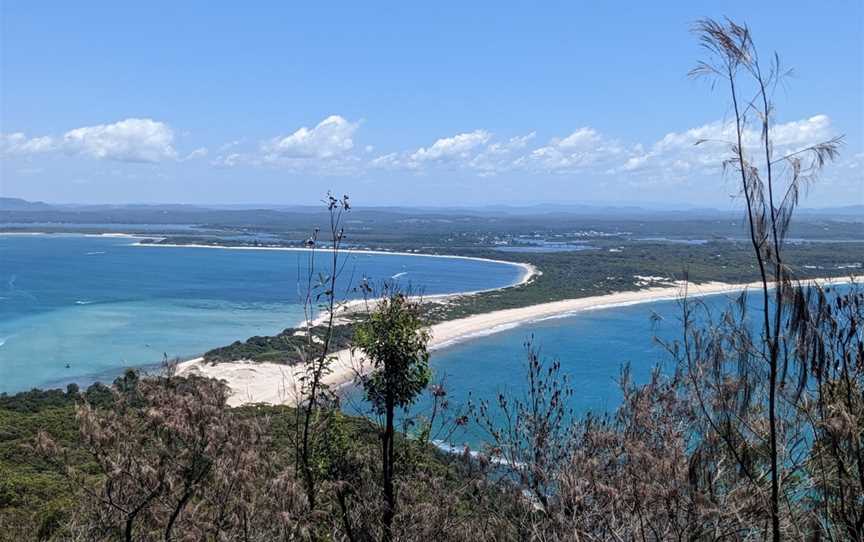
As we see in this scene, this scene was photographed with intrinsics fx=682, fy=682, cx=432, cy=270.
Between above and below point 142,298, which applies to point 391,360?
above

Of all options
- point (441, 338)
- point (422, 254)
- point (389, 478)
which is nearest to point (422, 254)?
point (422, 254)

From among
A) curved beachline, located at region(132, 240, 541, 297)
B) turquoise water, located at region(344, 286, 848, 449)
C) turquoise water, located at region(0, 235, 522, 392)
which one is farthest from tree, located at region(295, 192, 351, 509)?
curved beachline, located at region(132, 240, 541, 297)

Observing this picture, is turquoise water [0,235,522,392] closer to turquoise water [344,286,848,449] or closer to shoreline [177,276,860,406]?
shoreline [177,276,860,406]

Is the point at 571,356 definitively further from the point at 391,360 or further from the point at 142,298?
the point at 142,298

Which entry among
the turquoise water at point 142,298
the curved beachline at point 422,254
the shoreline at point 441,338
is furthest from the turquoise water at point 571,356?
the curved beachline at point 422,254

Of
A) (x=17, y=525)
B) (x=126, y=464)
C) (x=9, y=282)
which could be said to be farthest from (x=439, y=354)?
(x=9, y=282)

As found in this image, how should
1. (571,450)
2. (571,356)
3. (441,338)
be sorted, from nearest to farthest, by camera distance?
(571,450) < (571,356) < (441,338)

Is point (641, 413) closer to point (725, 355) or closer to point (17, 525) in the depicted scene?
point (725, 355)
